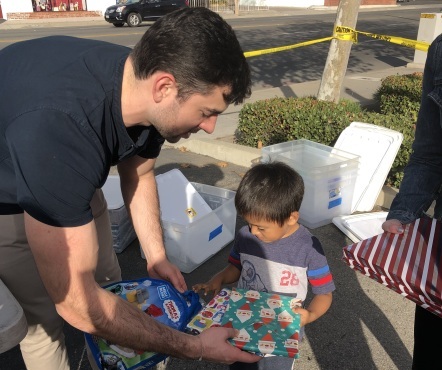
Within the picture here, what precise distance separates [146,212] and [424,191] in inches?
52.7

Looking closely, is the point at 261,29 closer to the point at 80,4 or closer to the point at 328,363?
the point at 80,4

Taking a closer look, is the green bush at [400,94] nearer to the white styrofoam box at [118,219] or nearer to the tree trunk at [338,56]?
the tree trunk at [338,56]

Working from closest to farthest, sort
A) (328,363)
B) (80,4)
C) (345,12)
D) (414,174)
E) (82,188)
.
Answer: (82,188)
(414,174)
(328,363)
(345,12)
(80,4)

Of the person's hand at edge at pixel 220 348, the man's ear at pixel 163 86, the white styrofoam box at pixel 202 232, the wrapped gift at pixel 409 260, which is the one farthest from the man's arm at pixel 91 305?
the white styrofoam box at pixel 202 232

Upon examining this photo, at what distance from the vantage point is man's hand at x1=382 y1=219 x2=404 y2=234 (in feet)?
5.95

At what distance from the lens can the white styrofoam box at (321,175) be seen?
4.07 meters

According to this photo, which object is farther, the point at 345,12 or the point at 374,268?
the point at 345,12

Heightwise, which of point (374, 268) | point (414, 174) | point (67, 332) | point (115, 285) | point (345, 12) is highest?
Result: point (345, 12)

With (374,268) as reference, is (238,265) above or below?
below

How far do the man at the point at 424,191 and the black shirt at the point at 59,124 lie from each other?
1135mm

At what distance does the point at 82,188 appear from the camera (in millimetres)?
1567

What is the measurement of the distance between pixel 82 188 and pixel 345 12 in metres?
5.56

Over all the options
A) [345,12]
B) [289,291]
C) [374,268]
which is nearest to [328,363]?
[289,291]

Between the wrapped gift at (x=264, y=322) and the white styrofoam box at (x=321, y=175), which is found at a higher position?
the wrapped gift at (x=264, y=322)
